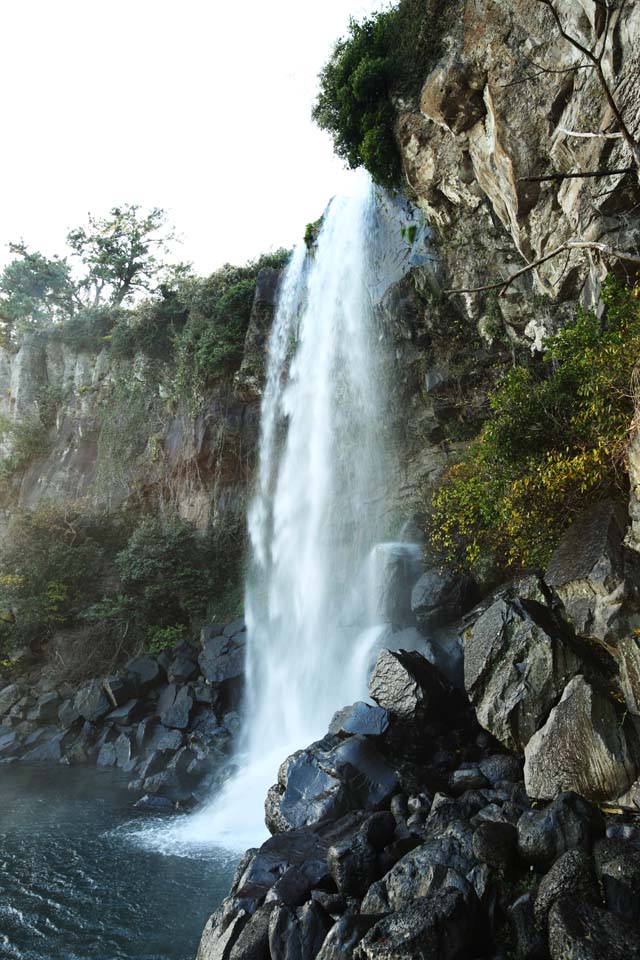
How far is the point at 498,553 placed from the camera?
32.2ft

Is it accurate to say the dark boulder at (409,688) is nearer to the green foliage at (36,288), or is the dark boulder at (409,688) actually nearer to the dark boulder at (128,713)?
the dark boulder at (128,713)

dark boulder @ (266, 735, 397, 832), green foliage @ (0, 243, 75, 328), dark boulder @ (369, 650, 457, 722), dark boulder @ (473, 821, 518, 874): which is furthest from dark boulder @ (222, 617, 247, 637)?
green foliage @ (0, 243, 75, 328)

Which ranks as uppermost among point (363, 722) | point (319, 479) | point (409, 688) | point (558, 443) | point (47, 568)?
point (47, 568)

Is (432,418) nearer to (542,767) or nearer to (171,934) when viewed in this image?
(542,767)

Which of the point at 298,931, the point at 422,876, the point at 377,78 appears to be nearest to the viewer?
the point at 298,931

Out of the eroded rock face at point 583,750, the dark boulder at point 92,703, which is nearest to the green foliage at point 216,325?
the dark boulder at point 92,703

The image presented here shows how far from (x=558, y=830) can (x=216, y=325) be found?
17846mm

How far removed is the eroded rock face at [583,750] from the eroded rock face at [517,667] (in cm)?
26

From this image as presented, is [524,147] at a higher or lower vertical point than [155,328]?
lower

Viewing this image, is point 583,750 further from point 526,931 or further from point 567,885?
point 526,931

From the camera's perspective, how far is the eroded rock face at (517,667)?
6766 millimetres

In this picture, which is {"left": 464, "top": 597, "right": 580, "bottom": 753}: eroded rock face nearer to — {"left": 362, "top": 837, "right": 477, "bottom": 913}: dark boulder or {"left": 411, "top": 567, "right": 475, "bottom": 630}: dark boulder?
{"left": 362, "top": 837, "right": 477, "bottom": 913}: dark boulder

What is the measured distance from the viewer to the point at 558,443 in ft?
27.1

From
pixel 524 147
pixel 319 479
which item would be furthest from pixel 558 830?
pixel 319 479
